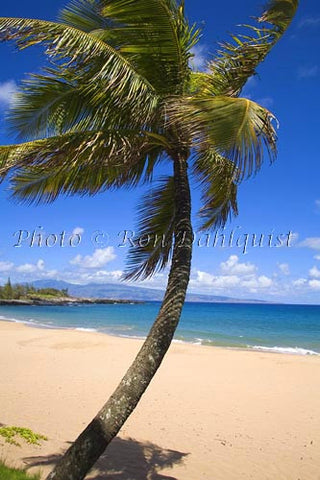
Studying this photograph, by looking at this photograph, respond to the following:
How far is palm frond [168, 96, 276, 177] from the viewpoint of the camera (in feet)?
13.9

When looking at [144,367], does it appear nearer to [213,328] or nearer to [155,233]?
[155,233]

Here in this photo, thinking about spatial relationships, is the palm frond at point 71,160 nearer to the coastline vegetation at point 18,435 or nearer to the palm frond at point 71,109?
the palm frond at point 71,109

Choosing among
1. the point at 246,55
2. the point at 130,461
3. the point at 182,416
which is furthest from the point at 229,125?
the point at 182,416

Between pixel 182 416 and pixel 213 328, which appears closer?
pixel 182 416

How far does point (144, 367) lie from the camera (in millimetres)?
4441

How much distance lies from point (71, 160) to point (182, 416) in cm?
666

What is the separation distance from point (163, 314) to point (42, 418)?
5.25m

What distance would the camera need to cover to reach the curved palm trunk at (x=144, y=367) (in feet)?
13.7

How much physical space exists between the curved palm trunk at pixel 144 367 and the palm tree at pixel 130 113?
11 millimetres

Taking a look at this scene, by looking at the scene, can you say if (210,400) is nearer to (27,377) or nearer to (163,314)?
(27,377)

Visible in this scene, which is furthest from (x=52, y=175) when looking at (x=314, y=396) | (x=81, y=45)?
(x=314, y=396)

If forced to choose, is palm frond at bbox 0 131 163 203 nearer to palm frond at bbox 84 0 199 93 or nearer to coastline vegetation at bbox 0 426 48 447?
palm frond at bbox 84 0 199 93

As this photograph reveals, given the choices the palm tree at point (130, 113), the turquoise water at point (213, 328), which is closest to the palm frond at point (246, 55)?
the palm tree at point (130, 113)

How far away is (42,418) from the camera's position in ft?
28.0
